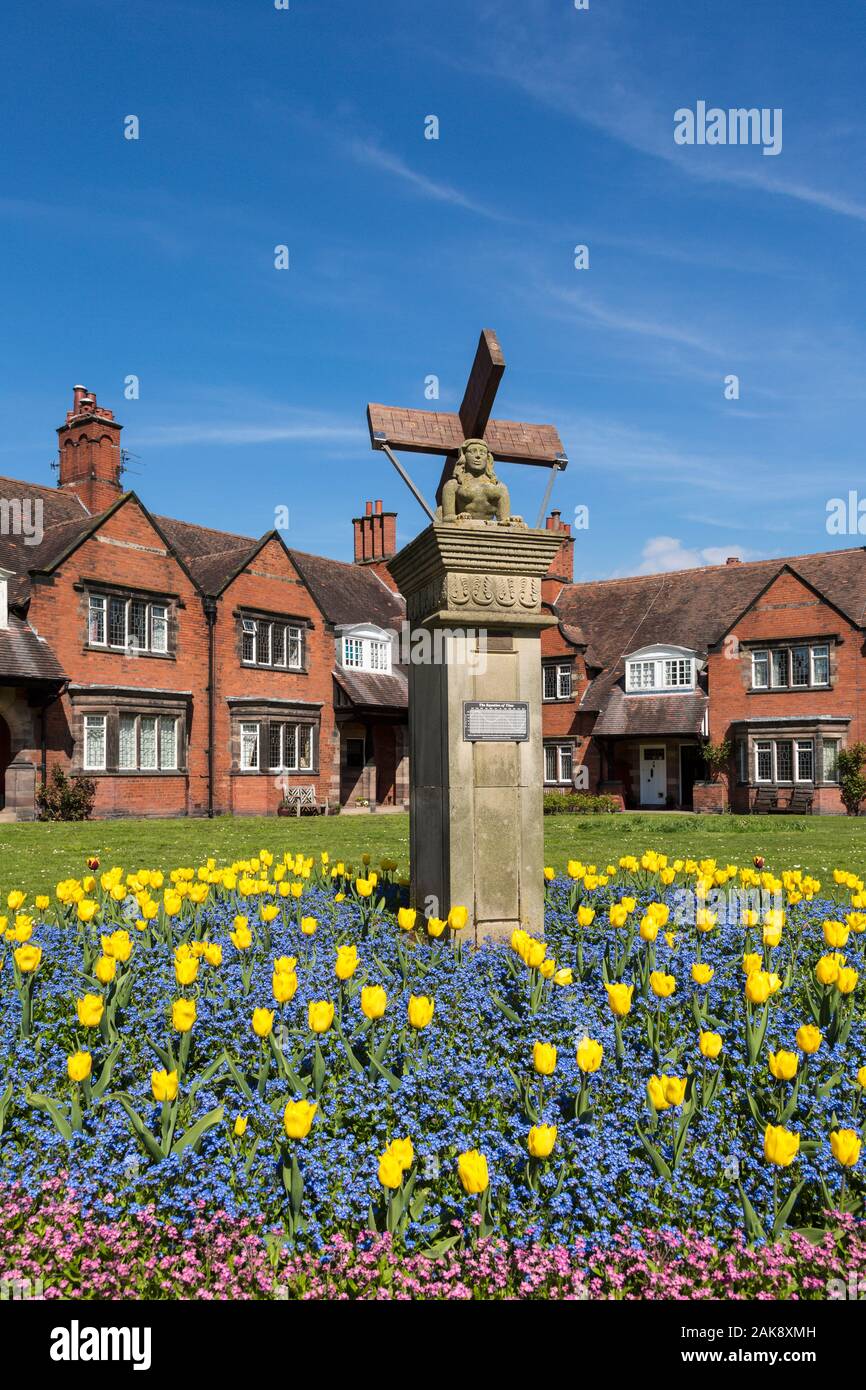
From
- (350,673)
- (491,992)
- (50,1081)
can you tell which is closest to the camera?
(50,1081)

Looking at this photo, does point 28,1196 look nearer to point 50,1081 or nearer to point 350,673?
point 50,1081

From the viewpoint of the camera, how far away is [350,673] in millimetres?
36969

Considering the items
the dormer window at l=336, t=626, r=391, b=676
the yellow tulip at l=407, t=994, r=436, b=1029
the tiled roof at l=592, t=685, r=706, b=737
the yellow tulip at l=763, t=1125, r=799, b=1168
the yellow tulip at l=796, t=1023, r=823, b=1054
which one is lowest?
the yellow tulip at l=763, t=1125, r=799, b=1168

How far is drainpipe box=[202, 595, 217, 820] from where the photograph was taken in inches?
1247

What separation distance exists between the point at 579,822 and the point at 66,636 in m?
16.3

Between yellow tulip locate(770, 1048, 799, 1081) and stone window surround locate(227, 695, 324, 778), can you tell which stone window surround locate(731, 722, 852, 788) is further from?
yellow tulip locate(770, 1048, 799, 1081)

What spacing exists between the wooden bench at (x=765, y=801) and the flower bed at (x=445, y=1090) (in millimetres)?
29832

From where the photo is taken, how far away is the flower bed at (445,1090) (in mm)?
3617

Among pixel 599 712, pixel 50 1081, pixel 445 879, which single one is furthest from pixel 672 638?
pixel 50 1081

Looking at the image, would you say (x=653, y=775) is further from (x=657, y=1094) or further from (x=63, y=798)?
(x=657, y=1094)

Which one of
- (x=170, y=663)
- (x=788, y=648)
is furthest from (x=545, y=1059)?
(x=788, y=648)

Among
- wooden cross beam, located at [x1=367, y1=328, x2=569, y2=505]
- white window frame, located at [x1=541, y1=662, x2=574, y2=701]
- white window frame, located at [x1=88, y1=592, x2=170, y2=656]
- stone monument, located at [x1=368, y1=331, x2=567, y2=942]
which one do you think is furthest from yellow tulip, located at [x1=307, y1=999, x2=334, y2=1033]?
white window frame, located at [x1=541, y1=662, x2=574, y2=701]

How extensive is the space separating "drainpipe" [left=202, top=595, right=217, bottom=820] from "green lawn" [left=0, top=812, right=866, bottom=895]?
472 centimetres

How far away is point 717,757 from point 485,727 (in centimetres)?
3185
